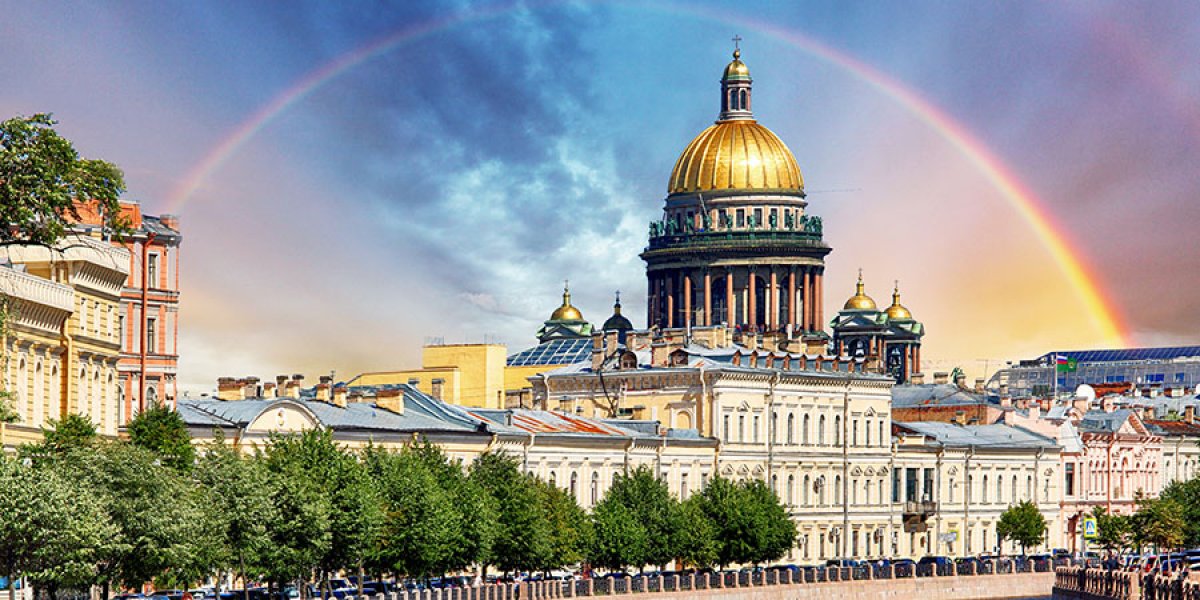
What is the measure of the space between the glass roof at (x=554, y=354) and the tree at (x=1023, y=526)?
133 ft

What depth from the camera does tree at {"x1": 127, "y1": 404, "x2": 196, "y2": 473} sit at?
70938 mm

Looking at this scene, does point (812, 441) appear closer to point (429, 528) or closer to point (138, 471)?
point (429, 528)

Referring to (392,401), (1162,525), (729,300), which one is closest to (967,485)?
(1162,525)

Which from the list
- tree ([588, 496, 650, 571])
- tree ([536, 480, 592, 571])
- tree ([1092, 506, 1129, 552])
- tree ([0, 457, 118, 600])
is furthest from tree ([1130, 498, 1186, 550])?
tree ([0, 457, 118, 600])

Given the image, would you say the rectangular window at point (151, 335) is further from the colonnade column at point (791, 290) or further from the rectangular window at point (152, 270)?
the colonnade column at point (791, 290)

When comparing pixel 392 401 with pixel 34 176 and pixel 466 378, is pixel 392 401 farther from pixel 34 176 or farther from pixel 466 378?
pixel 34 176

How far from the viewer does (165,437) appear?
7281cm

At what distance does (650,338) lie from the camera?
145875 millimetres

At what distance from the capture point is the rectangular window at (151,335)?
93.6 metres

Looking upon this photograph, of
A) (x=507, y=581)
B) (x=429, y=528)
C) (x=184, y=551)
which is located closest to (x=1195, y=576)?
(x=507, y=581)

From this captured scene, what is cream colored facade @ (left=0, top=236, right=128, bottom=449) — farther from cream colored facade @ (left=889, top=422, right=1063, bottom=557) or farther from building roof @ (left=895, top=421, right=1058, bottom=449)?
building roof @ (left=895, top=421, right=1058, bottom=449)

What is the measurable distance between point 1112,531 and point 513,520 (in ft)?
216

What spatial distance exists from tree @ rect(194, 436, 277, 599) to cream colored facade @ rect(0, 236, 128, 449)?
3.69 metres

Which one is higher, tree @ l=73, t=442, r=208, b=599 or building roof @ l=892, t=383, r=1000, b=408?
building roof @ l=892, t=383, r=1000, b=408
